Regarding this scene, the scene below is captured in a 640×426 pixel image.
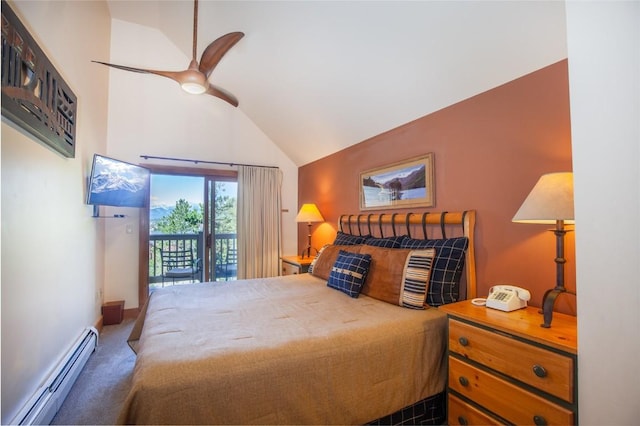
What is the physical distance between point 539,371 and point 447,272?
0.86 meters

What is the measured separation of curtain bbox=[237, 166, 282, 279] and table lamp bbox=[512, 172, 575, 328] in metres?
3.77

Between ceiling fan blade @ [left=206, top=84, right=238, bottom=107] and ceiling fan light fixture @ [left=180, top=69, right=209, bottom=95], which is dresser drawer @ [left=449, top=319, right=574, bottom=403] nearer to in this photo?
ceiling fan light fixture @ [left=180, top=69, right=209, bottom=95]

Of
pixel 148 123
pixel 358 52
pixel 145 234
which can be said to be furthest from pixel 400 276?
pixel 148 123

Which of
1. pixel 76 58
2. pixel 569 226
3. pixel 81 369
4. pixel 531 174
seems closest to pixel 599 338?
pixel 569 226

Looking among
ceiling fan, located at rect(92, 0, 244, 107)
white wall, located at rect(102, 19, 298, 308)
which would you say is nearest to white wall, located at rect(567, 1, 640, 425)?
ceiling fan, located at rect(92, 0, 244, 107)

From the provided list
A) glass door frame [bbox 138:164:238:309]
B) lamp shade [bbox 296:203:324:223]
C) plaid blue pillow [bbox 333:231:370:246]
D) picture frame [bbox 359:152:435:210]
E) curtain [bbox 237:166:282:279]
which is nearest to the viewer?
picture frame [bbox 359:152:435:210]

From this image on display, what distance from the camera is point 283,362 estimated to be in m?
1.37

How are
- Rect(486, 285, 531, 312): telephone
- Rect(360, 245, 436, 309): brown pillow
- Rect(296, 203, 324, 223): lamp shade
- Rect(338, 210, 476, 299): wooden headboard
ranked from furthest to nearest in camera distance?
Rect(296, 203, 324, 223): lamp shade < Rect(338, 210, 476, 299): wooden headboard < Rect(360, 245, 436, 309): brown pillow < Rect(486, 285, 531, 312): telephone

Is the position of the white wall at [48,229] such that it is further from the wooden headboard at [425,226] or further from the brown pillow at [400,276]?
the wooden headboard at [425,226]

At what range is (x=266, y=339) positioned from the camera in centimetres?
151

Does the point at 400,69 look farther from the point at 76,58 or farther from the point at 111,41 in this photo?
the point at 111,41

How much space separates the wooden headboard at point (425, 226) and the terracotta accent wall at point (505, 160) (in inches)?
2.2

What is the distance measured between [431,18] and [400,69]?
19.1 inches

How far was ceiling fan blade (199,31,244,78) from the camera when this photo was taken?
2256 millimetres
